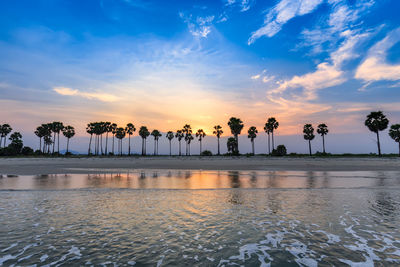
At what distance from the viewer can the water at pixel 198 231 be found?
5.82 m

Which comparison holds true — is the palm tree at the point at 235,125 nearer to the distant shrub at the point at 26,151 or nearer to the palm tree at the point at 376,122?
the palm tree at the point at 376,122

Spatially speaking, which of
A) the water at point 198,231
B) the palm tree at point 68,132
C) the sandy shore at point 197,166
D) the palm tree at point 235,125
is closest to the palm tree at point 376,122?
the sandy shore at point 197,166

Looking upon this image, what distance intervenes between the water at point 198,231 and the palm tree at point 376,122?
88.7 m

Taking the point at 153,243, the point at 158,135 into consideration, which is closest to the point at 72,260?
the point at 153,243

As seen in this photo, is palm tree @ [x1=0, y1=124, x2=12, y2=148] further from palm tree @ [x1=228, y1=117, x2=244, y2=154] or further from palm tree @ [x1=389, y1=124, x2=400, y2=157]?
palm tree @ [x1=389, y1=124, x2=400, y2=157]

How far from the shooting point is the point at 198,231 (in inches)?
310

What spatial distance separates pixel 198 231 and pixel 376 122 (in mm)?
100527

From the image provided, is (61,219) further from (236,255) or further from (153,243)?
(236,255)

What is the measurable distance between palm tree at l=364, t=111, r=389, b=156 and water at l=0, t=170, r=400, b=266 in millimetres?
88708

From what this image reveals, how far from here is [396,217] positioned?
974 cm

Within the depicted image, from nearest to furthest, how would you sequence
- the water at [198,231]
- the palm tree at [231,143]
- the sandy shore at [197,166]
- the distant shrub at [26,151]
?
1. the water at [198,231]
2. the sandy shore at [197,166]
3. the distant shrub at [26,151]
4. the palm tree at [231,143]

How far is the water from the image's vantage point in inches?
229

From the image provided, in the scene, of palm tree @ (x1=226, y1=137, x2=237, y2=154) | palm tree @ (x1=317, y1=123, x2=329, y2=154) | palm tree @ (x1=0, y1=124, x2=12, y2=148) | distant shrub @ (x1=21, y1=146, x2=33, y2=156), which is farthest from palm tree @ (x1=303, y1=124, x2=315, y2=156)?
palm tree @ (x1=0, y1=124, x2=12, y2=148)

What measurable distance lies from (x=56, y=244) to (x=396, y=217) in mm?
14771
